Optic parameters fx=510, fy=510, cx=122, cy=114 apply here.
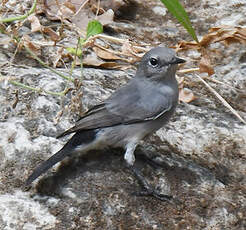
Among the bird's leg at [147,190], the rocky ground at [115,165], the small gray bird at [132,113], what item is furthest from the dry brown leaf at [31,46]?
the bird's leg at [147,190]

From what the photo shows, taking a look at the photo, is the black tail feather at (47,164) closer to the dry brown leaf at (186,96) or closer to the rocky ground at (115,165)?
the rocky ground at (115,165)

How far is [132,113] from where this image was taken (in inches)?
153

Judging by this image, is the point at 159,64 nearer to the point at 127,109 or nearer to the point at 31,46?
the point at 127,109

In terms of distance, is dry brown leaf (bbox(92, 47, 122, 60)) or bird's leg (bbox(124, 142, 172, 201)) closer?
bird's leg (bbox(124, 142, 172, 201))

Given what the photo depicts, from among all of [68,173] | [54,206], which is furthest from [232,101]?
[54,206]

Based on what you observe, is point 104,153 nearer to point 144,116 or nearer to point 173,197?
point 144,116

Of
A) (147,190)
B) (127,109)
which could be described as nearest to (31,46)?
(127,109)

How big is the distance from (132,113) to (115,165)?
1.44 ft

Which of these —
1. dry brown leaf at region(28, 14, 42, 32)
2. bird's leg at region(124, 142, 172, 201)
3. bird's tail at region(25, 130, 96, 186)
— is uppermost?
dry brown leaf at region(28, 14, 42, 32)

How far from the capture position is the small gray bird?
12.5 feet

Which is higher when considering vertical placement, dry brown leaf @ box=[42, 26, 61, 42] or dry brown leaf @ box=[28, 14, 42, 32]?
dry brown leaf @ box=[28, 14, 42, 32]

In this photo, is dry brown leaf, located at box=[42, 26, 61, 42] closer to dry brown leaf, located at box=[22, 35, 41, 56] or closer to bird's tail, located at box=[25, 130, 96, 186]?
dry brown leaf, located at box=[22, 35, 41, 56]

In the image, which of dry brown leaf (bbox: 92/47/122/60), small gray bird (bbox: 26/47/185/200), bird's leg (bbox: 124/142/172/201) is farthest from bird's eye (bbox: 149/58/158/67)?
dry brown leaf (bbox: 92/47/122/60)

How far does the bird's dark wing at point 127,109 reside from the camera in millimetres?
3838
